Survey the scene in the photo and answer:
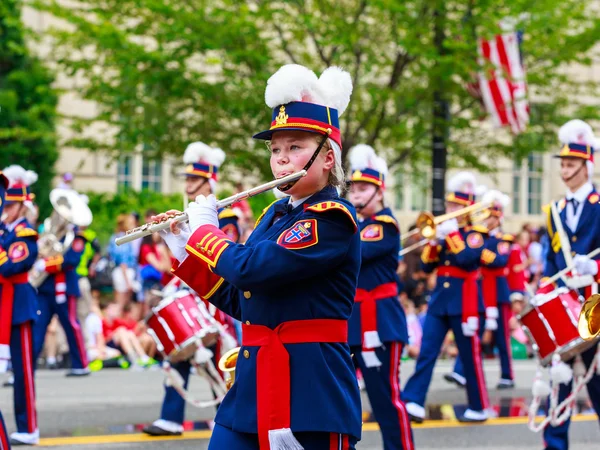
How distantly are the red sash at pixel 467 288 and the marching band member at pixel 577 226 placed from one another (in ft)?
6.25

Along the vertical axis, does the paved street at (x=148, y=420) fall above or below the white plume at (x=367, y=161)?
below

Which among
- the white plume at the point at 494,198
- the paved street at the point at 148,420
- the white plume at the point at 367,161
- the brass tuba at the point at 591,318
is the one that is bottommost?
the paved street at the point at 148,420

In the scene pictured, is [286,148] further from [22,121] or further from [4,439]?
[22,121]

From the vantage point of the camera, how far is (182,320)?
332 inches

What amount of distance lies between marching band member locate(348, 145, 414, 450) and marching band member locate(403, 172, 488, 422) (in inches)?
82.3

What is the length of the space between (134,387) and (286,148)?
7.86 meters

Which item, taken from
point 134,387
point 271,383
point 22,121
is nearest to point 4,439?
point 271,383

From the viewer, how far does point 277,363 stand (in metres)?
4.19

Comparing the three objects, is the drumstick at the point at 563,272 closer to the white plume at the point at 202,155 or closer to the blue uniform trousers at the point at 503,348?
the white plume at the point at 202,155

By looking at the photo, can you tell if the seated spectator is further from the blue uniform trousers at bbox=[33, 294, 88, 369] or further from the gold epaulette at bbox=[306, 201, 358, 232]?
the gold epaulette at bbox=[306, 201, 358, 232]

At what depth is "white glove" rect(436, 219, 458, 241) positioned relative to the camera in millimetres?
10414

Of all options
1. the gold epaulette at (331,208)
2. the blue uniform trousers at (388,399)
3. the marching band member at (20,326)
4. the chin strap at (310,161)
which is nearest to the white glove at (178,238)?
the chin strap at (310,161)

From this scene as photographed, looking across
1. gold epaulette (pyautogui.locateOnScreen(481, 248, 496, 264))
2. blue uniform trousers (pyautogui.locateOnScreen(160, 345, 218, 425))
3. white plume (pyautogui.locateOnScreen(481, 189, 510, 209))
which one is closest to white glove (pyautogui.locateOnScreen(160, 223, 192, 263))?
blue uniform trousers (pyautogui.locateOnScreen(160, 345, 218, 425))

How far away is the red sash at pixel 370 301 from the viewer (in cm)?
757
